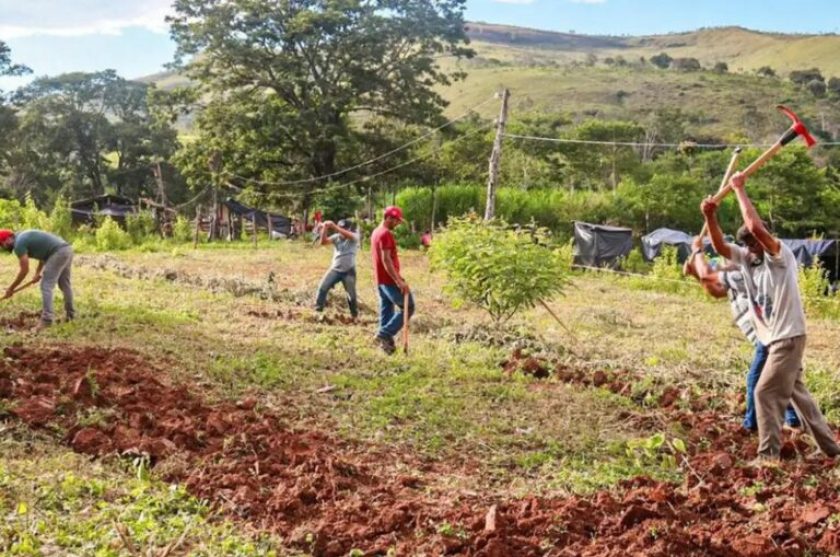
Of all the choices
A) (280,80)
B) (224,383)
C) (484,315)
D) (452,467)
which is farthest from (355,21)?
(452,467)

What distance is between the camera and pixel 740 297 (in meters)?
6.60

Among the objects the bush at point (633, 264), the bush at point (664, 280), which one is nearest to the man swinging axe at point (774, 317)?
the bush at point (664, 280)

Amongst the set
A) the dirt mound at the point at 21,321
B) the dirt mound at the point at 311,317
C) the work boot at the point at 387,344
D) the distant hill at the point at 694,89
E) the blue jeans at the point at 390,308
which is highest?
the distant hill at the point at 694,89

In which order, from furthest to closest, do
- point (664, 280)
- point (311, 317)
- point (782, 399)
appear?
point (664, 280), point (311, 317), point (782, 399)

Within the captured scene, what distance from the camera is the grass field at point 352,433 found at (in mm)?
4156

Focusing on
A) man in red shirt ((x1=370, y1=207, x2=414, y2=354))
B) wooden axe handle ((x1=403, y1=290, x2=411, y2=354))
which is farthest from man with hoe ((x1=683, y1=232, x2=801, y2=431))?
man in red shirt ((x1=370, y1=207, x2=414, y2=354))

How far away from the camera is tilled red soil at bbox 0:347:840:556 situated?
403 cm

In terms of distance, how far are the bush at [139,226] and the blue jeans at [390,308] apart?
18253 mm

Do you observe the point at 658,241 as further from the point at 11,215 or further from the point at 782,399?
the point at 782,399

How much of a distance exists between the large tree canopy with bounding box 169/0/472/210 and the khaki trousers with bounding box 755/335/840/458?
28.0 meters

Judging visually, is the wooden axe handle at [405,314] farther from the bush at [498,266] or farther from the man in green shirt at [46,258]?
the man in green shirt at [46,258]

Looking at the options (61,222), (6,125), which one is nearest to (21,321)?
(61,222)

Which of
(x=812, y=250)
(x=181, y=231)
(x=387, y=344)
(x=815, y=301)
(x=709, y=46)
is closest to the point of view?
(x=387, y=344)

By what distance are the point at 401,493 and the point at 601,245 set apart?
21.3 m
